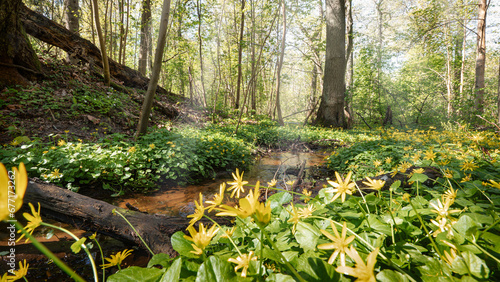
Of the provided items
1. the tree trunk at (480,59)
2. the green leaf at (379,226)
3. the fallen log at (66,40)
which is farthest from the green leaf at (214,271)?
the tree trunk at (480,59)

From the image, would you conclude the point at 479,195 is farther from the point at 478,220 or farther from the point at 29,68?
the point at 29,68

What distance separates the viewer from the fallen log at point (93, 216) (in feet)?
5.41

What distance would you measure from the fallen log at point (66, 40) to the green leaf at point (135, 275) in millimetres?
8044

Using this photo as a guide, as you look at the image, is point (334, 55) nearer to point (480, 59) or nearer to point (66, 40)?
point (480, 59)

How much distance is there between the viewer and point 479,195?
1358 millimetres

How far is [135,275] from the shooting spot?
78 cm

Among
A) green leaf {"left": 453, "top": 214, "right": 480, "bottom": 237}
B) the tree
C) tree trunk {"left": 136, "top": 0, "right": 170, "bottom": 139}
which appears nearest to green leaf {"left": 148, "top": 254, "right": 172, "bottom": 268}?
green leaf {"left": 453, "top": 214, "right": 480, "bottom": 237}

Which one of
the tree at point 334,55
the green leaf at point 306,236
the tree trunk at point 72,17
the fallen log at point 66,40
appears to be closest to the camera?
the green leaf at point 306,236

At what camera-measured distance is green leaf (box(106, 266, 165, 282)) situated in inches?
29.6

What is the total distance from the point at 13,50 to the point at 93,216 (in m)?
5.12

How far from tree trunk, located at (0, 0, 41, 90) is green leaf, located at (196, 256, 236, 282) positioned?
6204mm

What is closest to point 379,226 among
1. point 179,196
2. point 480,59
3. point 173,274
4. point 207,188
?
point 173,274

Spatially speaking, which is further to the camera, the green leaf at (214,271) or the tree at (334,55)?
the tree at (334,55)

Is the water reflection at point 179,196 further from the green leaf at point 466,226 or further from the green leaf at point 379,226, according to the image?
the green leaf at point 466,226
